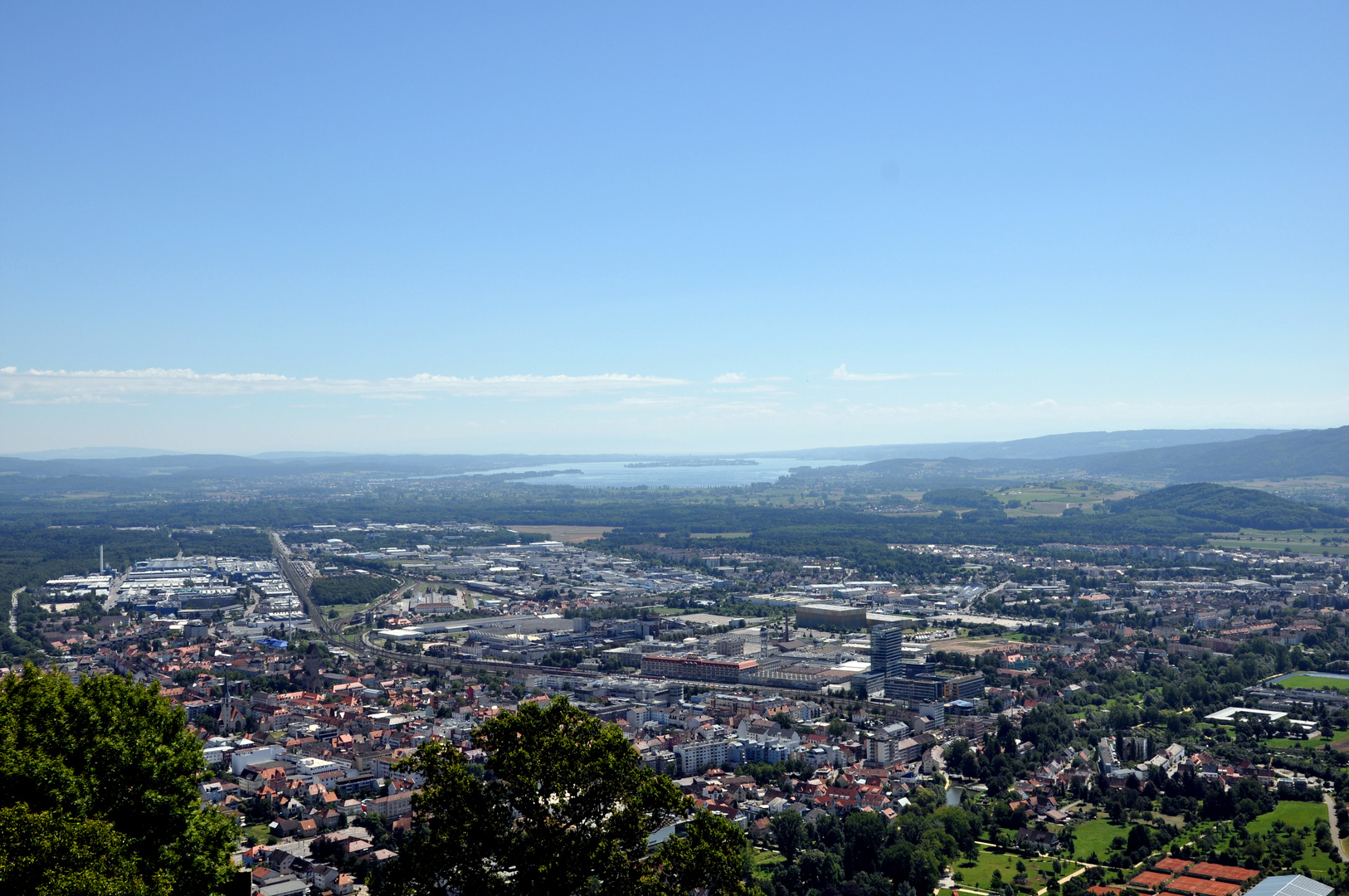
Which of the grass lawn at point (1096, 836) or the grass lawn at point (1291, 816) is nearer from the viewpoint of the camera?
the grass lawn at point (1096, 836)

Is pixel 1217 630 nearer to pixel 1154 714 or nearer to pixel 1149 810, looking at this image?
pixel 1154 714

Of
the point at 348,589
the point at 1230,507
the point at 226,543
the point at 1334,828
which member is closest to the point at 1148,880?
the point at 1334,828

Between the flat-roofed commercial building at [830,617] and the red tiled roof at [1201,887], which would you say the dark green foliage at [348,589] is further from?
the red tiled roof at [1201,887]

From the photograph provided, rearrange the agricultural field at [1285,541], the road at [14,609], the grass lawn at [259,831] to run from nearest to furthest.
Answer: the grass lawn at [259,831] < the road at [14,609] < the agricultural field at [1285,541]

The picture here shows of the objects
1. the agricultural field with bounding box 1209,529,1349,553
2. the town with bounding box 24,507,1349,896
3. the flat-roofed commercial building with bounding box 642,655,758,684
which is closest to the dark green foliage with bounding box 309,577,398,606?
the town with bounding box 24,507,1349,896

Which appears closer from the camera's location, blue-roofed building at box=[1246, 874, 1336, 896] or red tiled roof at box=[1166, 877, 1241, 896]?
blue-roofed building at box=[1246, 874, 1336, 896]

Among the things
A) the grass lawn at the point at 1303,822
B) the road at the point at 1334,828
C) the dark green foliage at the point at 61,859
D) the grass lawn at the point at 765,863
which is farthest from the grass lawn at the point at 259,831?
the road at the point at 1334,828

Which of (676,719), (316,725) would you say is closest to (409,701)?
(316,725)

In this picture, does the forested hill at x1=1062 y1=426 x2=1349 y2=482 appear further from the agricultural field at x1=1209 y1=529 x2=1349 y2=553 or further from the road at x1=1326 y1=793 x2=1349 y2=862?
the road at x1=1326 y1=793 x2=1349 y2=862
